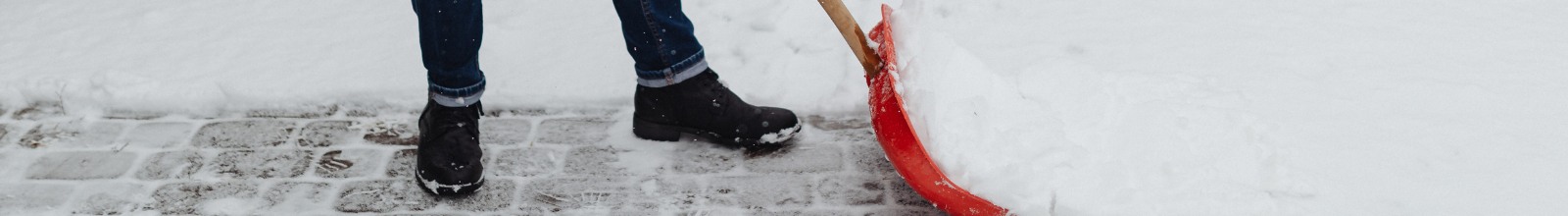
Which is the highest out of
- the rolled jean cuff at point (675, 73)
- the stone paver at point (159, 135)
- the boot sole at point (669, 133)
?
the rolled jean cuff at point (675, 73)

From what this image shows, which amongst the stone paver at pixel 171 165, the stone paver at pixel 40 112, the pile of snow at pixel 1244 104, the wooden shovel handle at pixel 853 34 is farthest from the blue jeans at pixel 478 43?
the stone paver at pixel 40 112

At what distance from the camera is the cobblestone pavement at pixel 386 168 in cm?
247

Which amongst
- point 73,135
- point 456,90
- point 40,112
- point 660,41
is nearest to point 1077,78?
point 660,41

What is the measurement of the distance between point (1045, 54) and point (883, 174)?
813 millimetres

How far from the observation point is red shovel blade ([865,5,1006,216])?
83.3 inches

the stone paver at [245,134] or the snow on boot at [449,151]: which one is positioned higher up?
the snow on boot at [449,151]

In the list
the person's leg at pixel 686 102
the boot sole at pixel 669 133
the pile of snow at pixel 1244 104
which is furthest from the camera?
the boot sole at pixel 669 133

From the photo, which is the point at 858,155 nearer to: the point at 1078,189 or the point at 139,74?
the point at 1078,189

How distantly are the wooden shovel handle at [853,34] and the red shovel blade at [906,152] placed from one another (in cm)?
3

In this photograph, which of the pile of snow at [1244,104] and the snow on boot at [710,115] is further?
the snow on boot at [710,115]

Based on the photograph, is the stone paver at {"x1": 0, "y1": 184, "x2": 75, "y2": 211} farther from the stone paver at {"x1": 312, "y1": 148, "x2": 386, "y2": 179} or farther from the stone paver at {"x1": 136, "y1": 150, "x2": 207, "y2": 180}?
the stone paver at {"x1": 312, "y1": 148, "x2": 386, "y2": 179}

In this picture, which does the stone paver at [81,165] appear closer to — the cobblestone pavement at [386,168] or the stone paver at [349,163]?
the cobblestone pavement at [386,168]

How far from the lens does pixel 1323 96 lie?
2.91m

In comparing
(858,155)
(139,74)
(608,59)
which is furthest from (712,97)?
(139,74)
